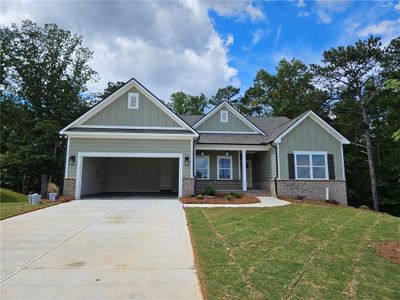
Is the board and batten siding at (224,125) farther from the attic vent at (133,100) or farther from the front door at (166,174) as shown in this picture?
the attic vent at (133,100)

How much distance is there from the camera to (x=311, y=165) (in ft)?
54.5

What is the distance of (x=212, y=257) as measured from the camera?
5.00m

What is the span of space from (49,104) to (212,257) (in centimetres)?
2567

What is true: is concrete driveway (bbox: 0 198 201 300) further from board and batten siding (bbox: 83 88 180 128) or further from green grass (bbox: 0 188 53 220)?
board and batten siding (bbox: 83 88 180 128)

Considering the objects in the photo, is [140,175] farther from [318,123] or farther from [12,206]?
[318,123]

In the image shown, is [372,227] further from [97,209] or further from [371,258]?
[97,209]

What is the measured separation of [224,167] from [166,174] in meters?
4.92

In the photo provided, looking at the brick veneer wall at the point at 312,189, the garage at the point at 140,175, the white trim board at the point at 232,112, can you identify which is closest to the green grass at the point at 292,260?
the brick veneer wall at the point at 312,189

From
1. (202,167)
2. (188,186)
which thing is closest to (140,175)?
(202,167)

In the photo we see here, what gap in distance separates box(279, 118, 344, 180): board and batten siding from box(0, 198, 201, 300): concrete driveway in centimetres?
997

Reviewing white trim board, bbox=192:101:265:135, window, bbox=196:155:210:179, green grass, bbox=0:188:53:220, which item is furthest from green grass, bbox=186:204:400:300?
white trim board, bbox=192:101:265:135

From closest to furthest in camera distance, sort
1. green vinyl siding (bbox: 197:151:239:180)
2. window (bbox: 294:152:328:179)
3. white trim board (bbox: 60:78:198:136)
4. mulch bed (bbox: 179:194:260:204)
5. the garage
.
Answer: mulch bed (bbox: 179:194:260:204) < white trim board (bbox: 60:78:198:136) < window (bbox: 294:152:328:179) < green vinyl siding (bbox: 197:151:239:180) < the garage

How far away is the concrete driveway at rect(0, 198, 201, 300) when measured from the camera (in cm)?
377

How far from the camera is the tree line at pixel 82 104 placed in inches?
835
